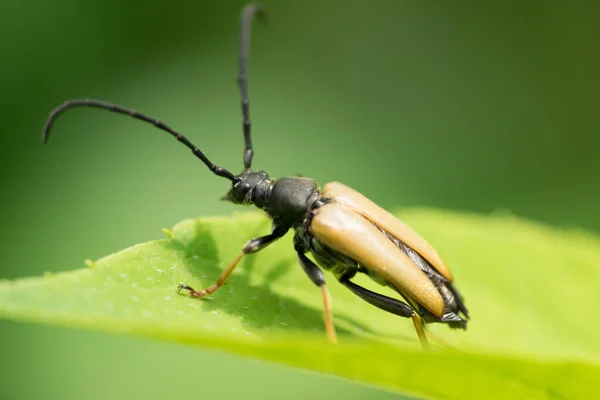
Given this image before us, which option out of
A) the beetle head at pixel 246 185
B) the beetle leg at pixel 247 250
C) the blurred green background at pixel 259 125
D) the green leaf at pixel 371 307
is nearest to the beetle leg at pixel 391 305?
the green leaf at pixel 371 307

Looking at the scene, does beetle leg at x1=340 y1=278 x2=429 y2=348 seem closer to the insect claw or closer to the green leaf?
the green leaf

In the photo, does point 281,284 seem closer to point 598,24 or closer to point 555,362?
point 555,362

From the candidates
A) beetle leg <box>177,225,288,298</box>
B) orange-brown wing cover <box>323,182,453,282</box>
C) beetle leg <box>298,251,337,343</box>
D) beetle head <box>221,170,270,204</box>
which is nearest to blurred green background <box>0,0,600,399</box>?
beetle head <box>221,170,270,204</box>

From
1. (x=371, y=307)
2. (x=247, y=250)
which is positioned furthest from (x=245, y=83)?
(x=371, y=307)

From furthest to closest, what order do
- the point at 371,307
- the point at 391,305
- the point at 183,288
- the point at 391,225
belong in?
the point at 371,307, the point at 391,225, the point at 391,305, the point at 183,288

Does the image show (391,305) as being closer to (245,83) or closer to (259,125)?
(245,83)

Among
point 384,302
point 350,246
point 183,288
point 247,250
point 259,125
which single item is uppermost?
point 259,125

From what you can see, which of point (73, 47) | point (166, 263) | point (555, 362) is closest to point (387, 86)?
point (73, 47)
